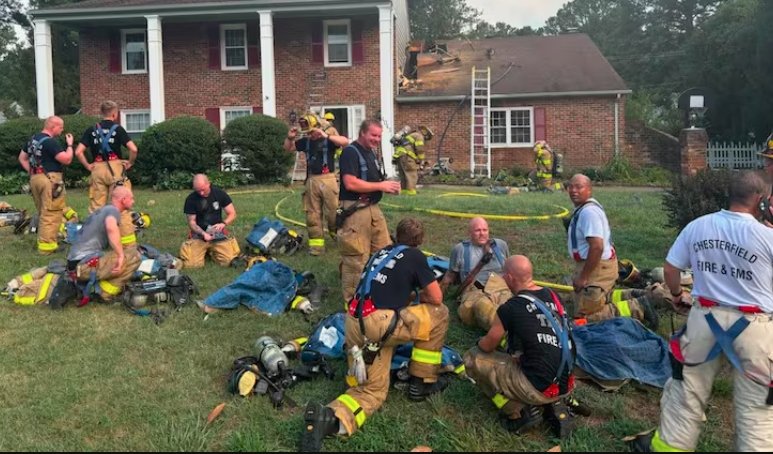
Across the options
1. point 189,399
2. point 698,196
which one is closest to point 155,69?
point 698,196

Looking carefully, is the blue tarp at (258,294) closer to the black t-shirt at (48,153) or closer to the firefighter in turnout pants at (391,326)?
the firefighter in turnout pants at (391,326)

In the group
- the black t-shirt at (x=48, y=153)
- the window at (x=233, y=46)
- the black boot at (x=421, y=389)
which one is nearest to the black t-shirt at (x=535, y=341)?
the black boot at (x=421, y=389)

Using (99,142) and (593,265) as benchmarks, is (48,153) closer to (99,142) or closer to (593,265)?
(99,142)

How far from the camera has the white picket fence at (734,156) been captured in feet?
68.9

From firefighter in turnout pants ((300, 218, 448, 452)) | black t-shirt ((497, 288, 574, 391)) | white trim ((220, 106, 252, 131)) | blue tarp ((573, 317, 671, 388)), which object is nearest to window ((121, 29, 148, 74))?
white trim ((220, 106, 252, 131))

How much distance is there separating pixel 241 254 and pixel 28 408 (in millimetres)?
4120

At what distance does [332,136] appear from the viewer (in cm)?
809

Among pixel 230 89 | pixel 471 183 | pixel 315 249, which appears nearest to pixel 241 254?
pixel 315 249

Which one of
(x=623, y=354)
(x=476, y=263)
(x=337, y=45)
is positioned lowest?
(x=623, y=354)

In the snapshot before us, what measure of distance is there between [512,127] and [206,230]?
15.0 meters

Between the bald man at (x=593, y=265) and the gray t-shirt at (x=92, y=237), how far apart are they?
4.44 meters

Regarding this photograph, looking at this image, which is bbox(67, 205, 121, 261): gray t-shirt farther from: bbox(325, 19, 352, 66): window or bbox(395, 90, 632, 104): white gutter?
bbox(395, 90, 632, 104): white gutter

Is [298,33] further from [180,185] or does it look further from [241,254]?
[241,254]

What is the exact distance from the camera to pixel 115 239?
620 centimetres
